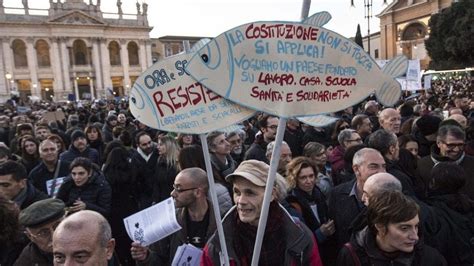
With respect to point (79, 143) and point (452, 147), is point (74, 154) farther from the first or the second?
point (452, 147)

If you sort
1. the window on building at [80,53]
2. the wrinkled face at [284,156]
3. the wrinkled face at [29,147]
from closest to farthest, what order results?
1. the wrinkled face at [284,156]
2. the wrinkled face at [29,147]
3. the window on building at [80,53]

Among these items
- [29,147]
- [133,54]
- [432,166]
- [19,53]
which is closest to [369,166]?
[432,166]

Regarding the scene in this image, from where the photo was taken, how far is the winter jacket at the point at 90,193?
3.83 m

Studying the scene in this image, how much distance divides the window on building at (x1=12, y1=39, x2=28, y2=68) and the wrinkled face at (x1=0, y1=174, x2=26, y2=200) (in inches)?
2252

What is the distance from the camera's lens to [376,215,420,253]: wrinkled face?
6.42 ft

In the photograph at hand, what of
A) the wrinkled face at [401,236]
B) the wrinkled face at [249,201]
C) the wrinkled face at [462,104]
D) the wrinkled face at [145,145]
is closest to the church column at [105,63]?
the wrinkled face at [462,104]

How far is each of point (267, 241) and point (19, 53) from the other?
60.5 meters

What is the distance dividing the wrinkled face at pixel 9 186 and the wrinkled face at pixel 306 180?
2.34m

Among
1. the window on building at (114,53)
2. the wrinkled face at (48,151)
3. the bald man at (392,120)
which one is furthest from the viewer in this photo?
the window on building at (114,53)

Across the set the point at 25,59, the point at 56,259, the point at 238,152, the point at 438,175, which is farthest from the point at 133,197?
the point at 25,59

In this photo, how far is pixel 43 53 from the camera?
54562 millimetres

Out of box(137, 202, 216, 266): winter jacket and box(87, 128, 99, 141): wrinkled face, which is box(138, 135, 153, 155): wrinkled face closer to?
box(87, 128, 99, 141): wrinkled face

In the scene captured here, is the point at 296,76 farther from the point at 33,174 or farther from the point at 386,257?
the point at 33,174

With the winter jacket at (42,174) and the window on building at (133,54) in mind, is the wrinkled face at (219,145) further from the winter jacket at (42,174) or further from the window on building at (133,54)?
the window on building at (133,54)
